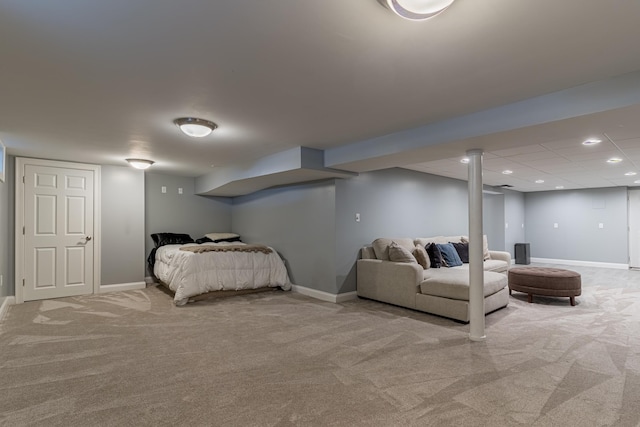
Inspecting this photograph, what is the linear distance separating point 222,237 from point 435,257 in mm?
4291

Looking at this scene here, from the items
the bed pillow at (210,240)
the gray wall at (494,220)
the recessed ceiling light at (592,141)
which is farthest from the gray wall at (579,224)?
the bed pillow at (210,240)

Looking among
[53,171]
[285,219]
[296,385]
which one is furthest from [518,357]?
[53,171]

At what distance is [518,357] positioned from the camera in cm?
295

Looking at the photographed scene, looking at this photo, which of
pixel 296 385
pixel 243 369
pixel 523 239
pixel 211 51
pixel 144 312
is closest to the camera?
pixel 211 51

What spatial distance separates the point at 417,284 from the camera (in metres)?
4.43

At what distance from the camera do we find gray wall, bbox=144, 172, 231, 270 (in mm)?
6598

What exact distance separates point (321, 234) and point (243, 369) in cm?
283

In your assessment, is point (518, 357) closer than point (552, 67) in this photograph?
No

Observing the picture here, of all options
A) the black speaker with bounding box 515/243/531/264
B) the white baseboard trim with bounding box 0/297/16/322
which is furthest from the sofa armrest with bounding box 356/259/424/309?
the black speaker with bounding box 515/243/531/264

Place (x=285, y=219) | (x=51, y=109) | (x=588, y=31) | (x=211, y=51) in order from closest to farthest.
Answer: (x=588, y=31), (x=211, y=51), (x=51, y=109), (x=285, y=219)

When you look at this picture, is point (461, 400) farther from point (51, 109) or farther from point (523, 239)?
point (523, 239)

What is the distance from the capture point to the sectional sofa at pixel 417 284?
13.3 feet

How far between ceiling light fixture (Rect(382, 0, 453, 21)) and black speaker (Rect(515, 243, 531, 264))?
953 centimetres

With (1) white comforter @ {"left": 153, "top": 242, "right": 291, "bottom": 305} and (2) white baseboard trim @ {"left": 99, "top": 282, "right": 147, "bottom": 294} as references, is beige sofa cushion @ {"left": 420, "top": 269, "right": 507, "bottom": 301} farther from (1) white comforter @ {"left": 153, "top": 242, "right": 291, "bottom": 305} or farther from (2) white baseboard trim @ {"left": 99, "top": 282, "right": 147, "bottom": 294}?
(2) white baseboard trim @ {"left": 99, "top": 282, "right": 147, "bottom": 294}
